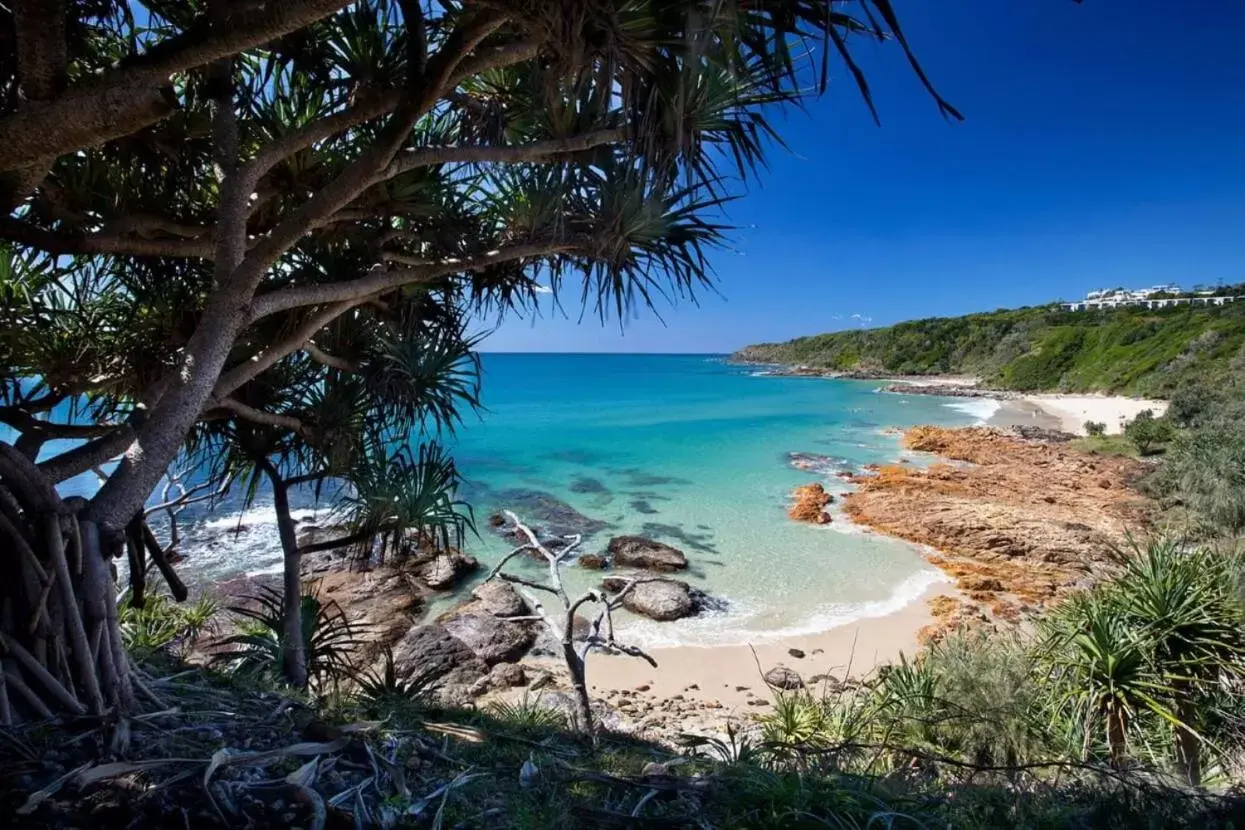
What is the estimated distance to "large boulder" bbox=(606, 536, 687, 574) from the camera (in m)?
11.8

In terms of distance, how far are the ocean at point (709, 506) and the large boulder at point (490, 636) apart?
1.79 m

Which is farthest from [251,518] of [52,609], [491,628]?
[52,609]

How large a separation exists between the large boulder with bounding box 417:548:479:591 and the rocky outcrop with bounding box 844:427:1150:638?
840 centimetres

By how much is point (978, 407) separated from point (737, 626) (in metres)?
37.3

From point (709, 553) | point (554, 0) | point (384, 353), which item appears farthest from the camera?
point (709, 553)

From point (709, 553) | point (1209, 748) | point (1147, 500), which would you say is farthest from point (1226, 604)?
point (1147, 500)

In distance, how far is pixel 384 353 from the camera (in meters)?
4.14

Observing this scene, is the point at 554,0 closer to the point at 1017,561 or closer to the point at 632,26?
the point at 632,26

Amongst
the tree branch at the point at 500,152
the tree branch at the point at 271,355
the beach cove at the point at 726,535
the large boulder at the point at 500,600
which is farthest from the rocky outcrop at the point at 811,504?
the tree branch at the point at 271,355

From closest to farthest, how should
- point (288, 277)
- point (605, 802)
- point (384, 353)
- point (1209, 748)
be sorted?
point (605, 802), point (1209, 748), point (288, 277), point (384, 353)

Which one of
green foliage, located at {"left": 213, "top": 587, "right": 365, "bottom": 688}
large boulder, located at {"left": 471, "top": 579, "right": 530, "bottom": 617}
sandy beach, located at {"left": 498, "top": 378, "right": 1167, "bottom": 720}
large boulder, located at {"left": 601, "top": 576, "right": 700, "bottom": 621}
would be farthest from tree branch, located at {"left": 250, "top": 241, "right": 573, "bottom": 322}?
large boulder, located at {"left": 471, "top": 579, "right": 530, "bottom": 617}

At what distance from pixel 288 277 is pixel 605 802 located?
380cm

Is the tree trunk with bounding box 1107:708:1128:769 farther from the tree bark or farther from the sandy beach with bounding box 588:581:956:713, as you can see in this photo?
the tree bark

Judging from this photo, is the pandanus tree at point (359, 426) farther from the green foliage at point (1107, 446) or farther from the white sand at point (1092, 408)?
the white sand at point (1092, 408)
